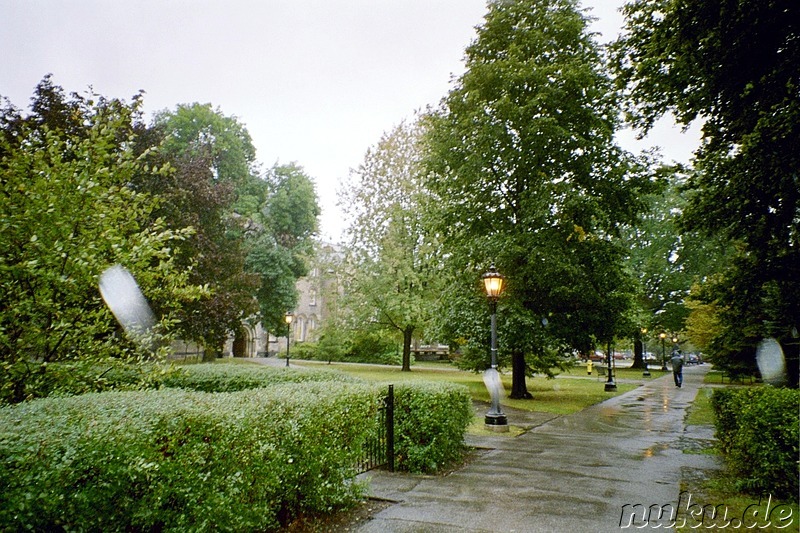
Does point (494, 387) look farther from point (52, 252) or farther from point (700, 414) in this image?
point (52, 252)

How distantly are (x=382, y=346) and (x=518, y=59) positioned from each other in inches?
1197

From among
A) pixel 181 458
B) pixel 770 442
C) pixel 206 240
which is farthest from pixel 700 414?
pixel 206 240

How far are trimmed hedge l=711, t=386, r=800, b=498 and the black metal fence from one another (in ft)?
15.9

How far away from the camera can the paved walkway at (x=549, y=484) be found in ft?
16.9

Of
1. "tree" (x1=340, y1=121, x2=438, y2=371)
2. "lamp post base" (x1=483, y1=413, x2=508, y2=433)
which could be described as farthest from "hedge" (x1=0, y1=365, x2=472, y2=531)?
"tree" (x1=340, y1=121, x2=438, y2=371)

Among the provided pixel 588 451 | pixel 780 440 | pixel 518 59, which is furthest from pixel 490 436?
pixel 518 59

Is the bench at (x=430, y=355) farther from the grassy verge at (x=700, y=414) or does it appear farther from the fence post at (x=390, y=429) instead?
the fence post at (x=390, y=429)

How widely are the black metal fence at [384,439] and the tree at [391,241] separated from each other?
19603mm

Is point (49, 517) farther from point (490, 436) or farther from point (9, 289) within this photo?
point (490, 436)

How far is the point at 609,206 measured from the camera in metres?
17.1

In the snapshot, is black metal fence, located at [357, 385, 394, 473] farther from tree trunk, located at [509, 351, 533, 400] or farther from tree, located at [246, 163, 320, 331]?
tree, located at [246, 163, 320, 331]

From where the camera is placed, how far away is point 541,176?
667 inches

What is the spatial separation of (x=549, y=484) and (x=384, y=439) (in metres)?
2.57

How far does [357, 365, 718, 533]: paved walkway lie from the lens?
5.15 m
